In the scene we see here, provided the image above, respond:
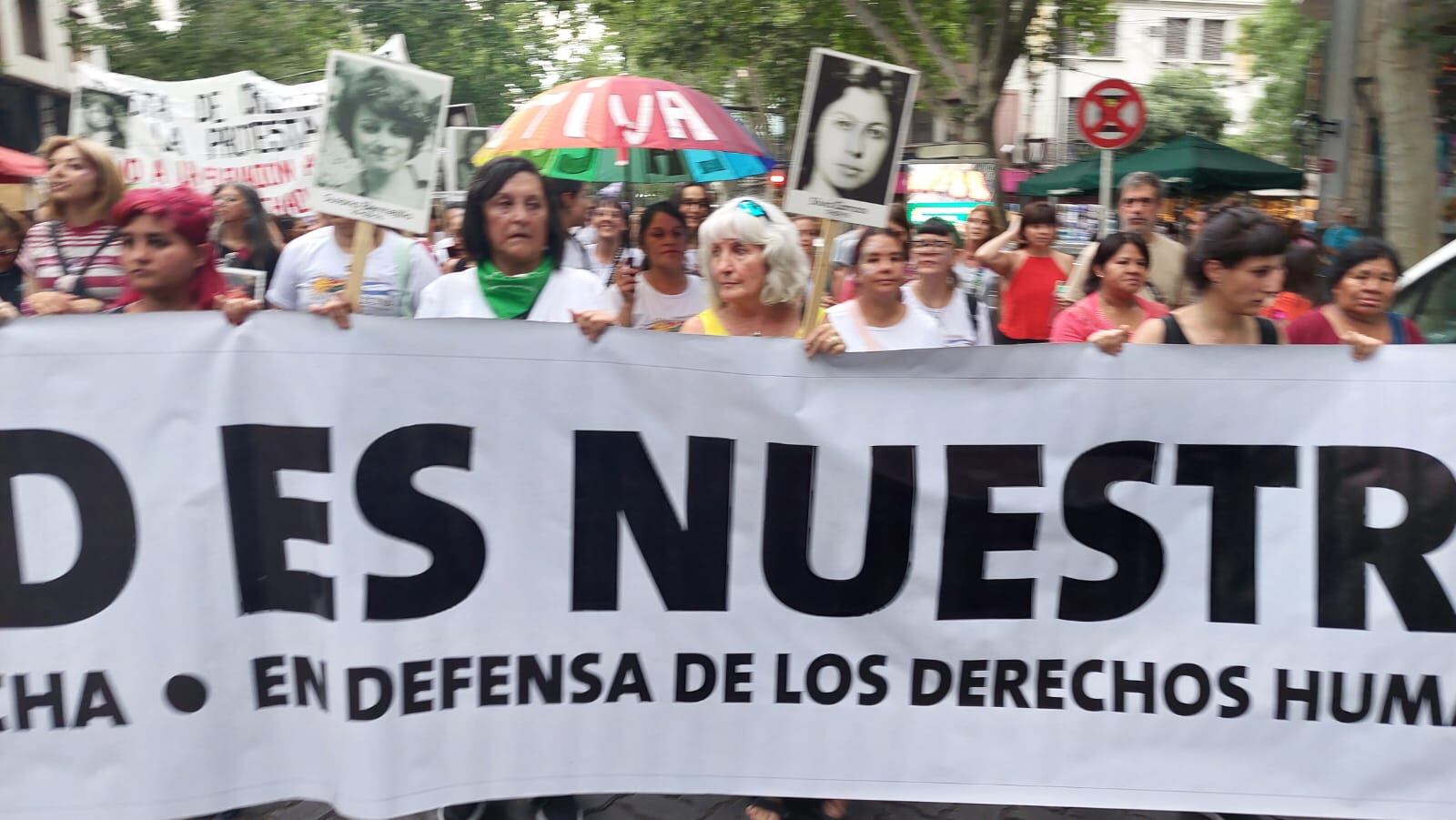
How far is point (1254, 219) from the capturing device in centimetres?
369

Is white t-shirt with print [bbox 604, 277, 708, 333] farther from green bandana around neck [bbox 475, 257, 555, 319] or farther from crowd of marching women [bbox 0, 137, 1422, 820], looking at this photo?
green bandana around neck [bbox 475, 257, 555, 319]

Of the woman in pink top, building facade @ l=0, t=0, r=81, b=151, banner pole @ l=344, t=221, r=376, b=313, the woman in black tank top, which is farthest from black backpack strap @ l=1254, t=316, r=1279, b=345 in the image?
building facade @ l=0, t=0, r=81, b=151

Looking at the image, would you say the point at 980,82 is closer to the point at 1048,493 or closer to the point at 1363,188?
the point at 1363,188

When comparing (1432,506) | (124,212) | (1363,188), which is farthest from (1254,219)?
(1363,188)

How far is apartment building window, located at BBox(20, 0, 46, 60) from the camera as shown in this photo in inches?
1025

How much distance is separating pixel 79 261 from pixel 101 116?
5.86 metres

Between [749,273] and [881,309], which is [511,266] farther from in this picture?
[881,309]

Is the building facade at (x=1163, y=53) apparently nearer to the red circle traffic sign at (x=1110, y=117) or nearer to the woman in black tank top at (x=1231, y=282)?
the red circle traffic sign at (x=1110, y=117)

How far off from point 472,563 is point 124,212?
118 centimetres

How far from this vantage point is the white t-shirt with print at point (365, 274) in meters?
4.98

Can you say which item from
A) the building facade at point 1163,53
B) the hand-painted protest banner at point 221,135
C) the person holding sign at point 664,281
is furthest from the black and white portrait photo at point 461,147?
the building facade at point 1163,53

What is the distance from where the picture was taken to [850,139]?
3.67m

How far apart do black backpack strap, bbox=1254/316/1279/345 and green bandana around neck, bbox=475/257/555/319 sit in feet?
6.21

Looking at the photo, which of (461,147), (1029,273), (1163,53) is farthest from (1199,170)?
(1163,53)
